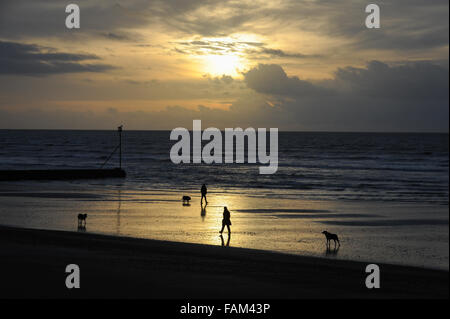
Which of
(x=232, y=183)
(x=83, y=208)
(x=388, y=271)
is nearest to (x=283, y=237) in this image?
(x=388, y=271)

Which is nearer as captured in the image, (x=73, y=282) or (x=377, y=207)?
(x=73, y=282)

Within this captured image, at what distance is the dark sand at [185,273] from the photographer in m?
11.3

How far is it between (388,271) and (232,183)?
34265mm

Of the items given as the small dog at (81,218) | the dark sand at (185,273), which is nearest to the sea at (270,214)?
the small dog at (81,218)

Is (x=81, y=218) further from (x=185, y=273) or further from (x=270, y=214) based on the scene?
(x=270, y=214)

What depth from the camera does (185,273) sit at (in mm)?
13016

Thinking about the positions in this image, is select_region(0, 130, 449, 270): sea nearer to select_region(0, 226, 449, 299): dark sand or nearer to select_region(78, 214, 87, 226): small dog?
select_region(78, 214, 87, 226): small dog

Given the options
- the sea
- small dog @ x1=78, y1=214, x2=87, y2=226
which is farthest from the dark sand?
small dog @ x1=78, y1=214, x2=87, y2=226

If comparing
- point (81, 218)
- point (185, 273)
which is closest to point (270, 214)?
point (81, 218)

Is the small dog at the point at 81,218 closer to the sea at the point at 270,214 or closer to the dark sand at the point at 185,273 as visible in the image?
the sea at the point at 270,214

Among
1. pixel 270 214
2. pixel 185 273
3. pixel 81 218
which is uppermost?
pixel 270 214

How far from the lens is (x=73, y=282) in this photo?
1193 centimetres
